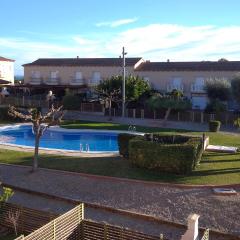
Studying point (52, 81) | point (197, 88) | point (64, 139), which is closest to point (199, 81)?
point (197, 88)

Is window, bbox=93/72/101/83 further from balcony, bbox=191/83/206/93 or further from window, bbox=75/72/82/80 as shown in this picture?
balcony, bbox=191/83/206/93

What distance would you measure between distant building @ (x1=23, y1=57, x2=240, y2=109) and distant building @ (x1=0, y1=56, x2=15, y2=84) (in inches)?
201

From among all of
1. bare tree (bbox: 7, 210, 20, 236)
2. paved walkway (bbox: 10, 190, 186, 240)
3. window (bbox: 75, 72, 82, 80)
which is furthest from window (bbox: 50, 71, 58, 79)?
bare tree (bbox: 7, 210, 20, 236)

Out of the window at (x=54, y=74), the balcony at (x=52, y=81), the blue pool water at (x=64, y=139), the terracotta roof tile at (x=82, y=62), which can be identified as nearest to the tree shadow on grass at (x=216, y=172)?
the blue pool water at (x=64, y=139)

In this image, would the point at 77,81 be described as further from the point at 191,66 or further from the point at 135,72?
the point at 191,66

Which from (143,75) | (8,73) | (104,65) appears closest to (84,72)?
(104,65)

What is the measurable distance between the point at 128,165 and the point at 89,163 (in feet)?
6.44

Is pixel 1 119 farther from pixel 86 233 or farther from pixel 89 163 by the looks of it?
pixel 86 233

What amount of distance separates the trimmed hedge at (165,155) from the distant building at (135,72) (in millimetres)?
28892

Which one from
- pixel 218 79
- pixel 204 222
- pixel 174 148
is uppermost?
pixel 218 79

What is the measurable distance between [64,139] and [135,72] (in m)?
21.0

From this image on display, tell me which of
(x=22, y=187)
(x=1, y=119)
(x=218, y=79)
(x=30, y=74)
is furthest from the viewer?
(x=30, y=74)

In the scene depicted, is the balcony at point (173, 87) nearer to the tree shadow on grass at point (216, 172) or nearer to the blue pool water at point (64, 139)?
the blue pool water at point (64, 139)

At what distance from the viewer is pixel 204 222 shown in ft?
44.5
